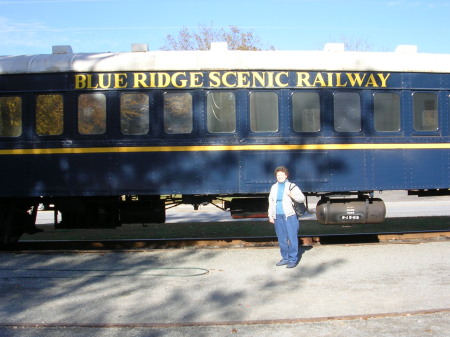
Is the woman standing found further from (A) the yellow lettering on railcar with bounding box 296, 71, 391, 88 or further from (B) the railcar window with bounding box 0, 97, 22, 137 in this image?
(B) the railcar window with bounding box 0, 97, 22, 137

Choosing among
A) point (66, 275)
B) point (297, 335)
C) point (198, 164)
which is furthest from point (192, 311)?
point (198, 164)

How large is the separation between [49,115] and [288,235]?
16.0 ft

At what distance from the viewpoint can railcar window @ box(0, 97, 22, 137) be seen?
9523 millimetres

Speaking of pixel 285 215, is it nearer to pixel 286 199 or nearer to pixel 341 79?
pixel 286 199

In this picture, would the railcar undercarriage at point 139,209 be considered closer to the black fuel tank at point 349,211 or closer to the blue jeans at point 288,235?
the black fuel tank at point 349,211

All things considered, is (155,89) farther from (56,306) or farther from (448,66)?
(448,66)

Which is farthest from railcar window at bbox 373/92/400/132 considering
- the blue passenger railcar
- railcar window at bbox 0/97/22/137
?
railcar window at bbox 0/97/22/137

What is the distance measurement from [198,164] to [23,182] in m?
3.24

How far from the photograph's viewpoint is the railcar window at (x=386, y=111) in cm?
973

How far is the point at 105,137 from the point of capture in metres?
9.41

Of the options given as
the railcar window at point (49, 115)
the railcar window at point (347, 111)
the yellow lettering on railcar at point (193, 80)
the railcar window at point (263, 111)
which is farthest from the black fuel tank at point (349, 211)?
the railcar window at point (49, 115)

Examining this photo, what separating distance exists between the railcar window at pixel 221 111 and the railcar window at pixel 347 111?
1953mm

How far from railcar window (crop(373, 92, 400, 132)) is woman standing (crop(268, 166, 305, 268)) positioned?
97.9 inches

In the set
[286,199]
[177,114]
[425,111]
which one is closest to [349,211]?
[286,199]
